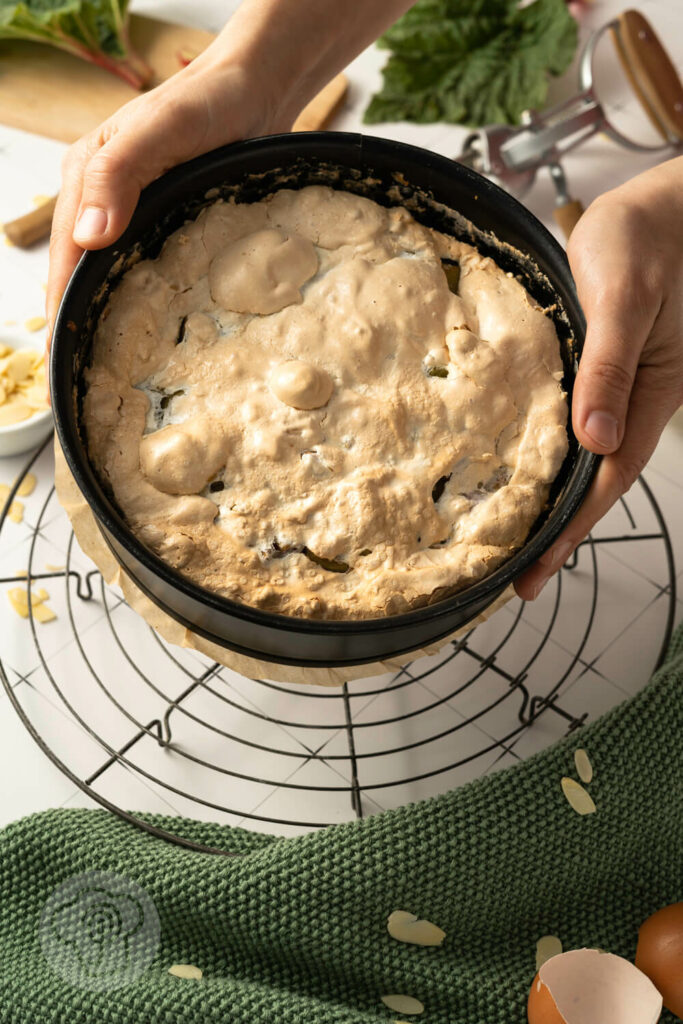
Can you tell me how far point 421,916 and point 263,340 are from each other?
2.61ft

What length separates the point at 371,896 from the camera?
4.24 ft

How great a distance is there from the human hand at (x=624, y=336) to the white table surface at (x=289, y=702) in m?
0.41

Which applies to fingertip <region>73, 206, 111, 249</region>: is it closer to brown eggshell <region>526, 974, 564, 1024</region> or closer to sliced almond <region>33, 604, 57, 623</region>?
sliced almond <region>33, 604, 57, 623</region>

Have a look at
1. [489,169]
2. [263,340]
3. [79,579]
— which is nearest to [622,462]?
[263,340]

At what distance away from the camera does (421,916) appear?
1307mm

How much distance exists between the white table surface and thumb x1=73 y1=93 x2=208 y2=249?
68cm

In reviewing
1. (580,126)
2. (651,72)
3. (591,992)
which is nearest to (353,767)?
(591,992)


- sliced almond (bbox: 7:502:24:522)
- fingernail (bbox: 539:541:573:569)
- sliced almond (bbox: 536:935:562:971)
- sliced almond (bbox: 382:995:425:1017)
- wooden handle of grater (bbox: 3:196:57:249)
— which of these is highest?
fingernail (bbox: 539:541:573:569)

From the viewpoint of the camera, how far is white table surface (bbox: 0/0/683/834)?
153 cm

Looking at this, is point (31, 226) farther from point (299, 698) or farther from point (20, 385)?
point (299, 698)

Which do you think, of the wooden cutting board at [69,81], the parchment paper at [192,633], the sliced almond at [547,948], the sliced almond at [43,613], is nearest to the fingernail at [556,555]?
the parchment paper at [192,633]

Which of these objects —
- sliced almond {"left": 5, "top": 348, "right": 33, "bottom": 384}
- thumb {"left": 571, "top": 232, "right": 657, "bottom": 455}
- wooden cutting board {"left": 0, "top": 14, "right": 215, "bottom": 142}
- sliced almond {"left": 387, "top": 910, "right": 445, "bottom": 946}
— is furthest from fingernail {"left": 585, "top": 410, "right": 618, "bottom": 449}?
wooden cutting board {"left": 0, "top": 14, "right": 215, "bottom": 142}

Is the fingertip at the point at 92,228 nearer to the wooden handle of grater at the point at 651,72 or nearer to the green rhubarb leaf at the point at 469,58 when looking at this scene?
the green rhubarb leaf at the point at 469,58

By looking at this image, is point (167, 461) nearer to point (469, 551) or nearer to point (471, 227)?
point (469, 551)
